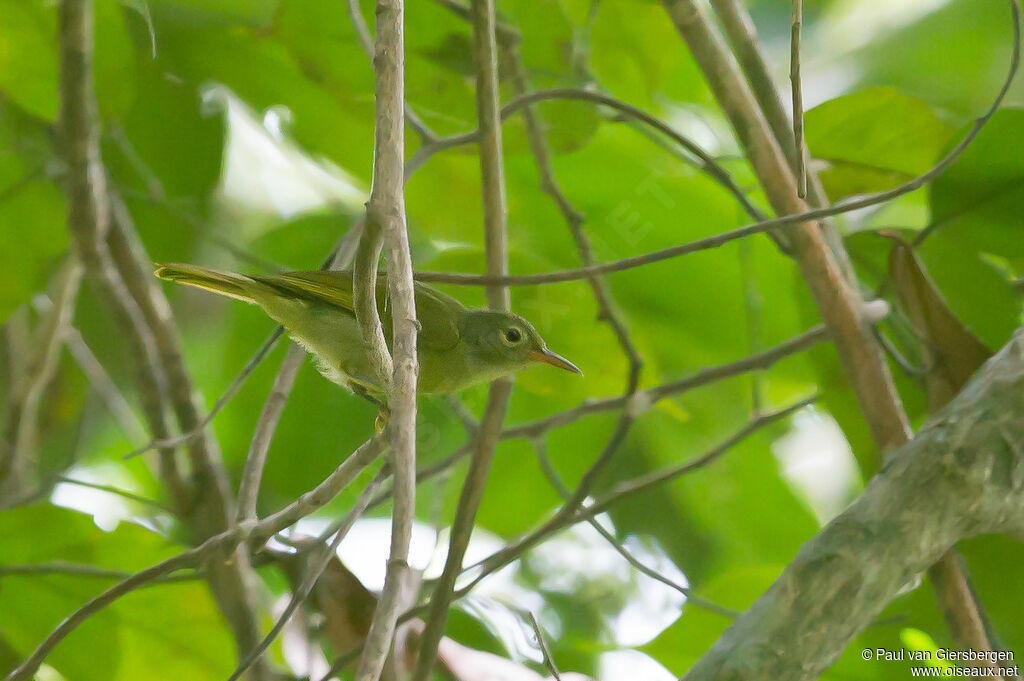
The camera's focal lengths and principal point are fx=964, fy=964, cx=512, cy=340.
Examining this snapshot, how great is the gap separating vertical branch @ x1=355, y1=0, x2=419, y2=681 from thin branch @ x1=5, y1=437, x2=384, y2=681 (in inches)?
14.6

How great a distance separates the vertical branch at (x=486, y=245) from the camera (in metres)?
2.18

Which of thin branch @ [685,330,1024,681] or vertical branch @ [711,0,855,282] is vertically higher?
vertical branch @ [711,0,855,282]

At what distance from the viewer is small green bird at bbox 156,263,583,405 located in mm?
2461

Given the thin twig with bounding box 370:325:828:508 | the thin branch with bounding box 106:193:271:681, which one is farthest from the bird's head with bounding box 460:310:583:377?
the thin branch with bounding box 106:193:271:681

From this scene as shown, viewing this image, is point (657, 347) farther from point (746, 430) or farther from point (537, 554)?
point (537, 554)

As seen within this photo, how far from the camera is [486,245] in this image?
2256 mm

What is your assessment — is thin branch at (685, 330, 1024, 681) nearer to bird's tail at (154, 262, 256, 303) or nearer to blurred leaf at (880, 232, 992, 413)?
blurred leaf at (880, 232, 992, 413)

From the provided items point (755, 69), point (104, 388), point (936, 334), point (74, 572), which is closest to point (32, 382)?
point (104, 388)

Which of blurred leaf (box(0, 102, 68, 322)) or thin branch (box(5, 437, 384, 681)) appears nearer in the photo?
thin branch (box(5, 437, 384, 681))

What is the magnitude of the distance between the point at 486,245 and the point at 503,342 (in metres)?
0.47

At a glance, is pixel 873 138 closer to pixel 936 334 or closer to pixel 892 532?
pixel 936 334

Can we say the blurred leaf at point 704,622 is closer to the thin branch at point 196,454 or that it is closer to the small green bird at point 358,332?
the small green bird at point 358,332

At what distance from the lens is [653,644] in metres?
2.61

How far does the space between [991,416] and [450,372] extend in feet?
4.59
